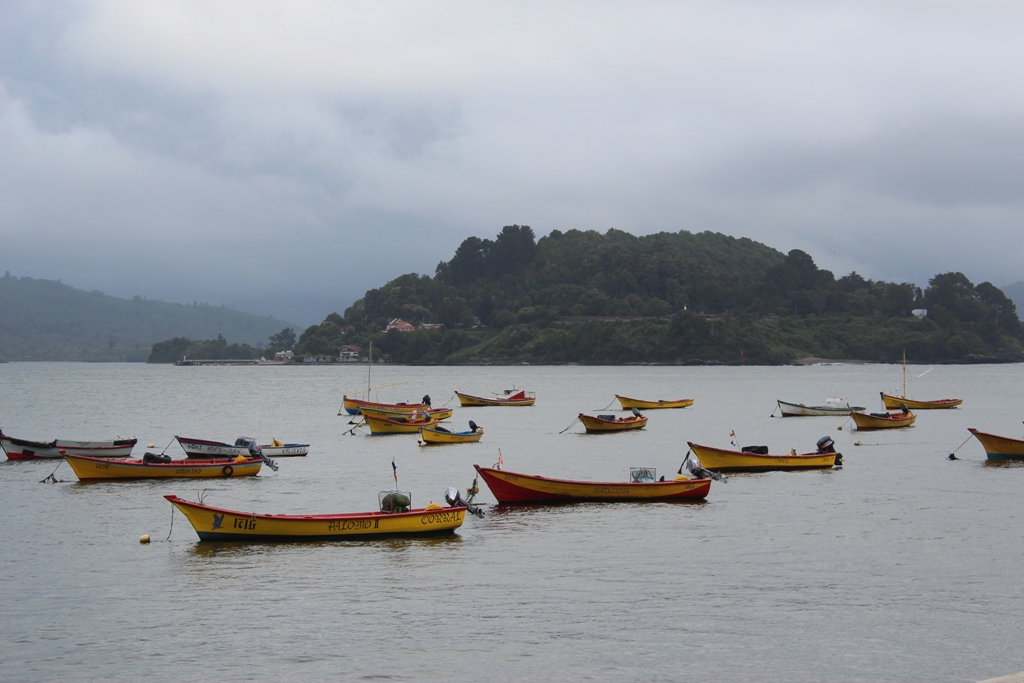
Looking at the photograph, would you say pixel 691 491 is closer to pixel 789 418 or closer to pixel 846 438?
pixel 846 438

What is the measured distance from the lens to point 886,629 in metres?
21.6

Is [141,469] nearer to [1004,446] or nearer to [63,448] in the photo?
[63,448]

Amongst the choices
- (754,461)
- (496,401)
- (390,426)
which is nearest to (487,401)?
(496,401)

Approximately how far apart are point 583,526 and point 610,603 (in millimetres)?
9594

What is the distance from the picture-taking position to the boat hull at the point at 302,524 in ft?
95.9

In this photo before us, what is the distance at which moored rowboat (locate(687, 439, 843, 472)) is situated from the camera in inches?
1813

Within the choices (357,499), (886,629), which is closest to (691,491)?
(357,499)

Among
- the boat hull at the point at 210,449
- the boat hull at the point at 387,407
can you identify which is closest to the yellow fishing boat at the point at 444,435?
the boat hull at the point at 210,449

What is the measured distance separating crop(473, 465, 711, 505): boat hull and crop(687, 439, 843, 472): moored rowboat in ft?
28.1

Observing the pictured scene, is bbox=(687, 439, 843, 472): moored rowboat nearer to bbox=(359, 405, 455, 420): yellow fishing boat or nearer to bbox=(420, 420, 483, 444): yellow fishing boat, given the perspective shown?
bbox=(420, 420, 483, 444): yellow fishing boat

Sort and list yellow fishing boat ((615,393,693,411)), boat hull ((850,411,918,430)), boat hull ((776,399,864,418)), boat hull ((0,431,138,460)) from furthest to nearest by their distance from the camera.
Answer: yellow fishing boat ((615,393,693,411)) < boat hull ((776,399,864,418)) < boat hull ((850,411,918,430)) < boat hull ((0,431,138,460))

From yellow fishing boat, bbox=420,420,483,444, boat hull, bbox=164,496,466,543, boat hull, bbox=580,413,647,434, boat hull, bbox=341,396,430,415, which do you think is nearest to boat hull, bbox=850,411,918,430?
boat hull, bbox=580,413,647,434

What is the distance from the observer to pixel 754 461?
152 ft

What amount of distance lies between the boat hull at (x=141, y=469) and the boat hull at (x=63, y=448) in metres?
3.13
